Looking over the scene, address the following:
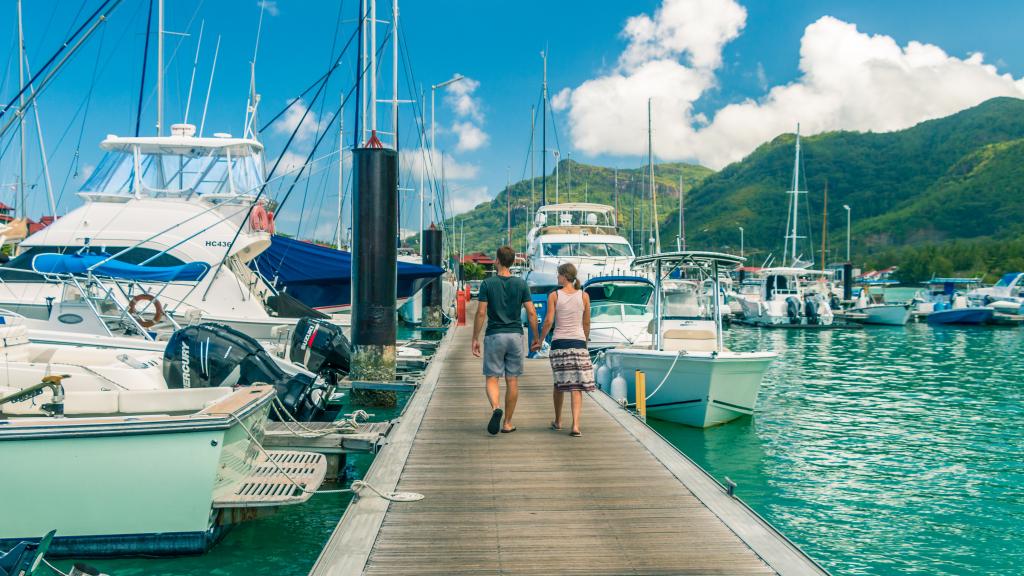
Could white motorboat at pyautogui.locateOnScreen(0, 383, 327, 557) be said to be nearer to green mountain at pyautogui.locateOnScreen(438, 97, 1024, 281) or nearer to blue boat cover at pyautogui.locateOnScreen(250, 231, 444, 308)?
blue boat cover at pyautogui.locateOnScreen(250, 231, 444, 308)

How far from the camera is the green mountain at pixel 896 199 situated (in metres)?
114

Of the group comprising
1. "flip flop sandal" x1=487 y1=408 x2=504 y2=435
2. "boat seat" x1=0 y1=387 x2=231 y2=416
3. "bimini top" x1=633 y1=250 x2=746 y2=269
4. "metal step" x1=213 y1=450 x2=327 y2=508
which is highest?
"bimini top" x1=633 y1=250 x2=746 y2=269

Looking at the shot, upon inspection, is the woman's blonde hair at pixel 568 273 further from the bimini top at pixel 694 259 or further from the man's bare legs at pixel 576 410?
the bimini top at pixel 694 259

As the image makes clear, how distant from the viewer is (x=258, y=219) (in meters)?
19.3

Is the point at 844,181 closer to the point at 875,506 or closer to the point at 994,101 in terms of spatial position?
the point at 994,101

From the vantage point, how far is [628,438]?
885cm

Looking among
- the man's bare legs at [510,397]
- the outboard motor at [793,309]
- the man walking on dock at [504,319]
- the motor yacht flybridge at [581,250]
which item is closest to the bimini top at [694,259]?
the man's bare legs at [510,397]

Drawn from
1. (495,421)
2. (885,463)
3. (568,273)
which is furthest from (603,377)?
(568,273)

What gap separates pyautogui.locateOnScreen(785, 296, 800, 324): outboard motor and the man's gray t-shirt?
123ft

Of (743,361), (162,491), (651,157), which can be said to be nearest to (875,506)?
(743,361)

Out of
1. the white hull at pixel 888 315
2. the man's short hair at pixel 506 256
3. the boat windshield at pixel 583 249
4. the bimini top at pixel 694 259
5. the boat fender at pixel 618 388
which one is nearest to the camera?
the man's short hair at pixel 506 256

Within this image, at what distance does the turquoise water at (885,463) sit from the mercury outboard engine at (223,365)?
20.1 ft

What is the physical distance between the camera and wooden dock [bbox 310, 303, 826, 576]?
16.7 ft

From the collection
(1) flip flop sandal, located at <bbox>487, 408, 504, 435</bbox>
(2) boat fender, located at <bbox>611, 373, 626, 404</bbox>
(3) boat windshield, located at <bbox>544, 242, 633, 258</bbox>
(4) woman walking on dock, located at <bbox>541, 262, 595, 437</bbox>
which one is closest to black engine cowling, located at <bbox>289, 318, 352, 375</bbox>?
(2) boat fender, located at <bbox>611, 373, 626, 404</bbox>
